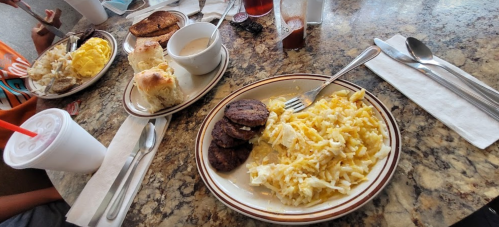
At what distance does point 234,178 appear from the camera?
3.32 feet

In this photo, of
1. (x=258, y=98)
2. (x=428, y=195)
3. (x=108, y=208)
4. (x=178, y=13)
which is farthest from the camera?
(x=178, y=13)

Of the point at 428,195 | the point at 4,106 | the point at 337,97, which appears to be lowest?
the point at 4,106

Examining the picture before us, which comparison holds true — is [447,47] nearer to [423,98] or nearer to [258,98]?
[423,98]

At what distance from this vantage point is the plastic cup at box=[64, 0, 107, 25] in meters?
2.11

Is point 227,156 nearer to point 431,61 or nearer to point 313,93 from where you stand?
point 313,93

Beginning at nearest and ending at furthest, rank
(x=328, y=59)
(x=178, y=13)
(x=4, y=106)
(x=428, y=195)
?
(x=428, y=195), (x=328, y=59), (x=4, y=106), (x=178, y=13)

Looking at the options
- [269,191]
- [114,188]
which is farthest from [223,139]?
[114,188]

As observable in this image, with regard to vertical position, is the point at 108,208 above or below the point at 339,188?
below

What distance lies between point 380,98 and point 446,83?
0.27 m

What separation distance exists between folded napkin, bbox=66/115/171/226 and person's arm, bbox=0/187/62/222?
87 centimetres

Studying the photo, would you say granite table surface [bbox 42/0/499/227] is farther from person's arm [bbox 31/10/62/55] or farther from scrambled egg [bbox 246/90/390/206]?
person's arm [bbox 31/10/62/55]

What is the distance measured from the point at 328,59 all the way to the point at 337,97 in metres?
0.40

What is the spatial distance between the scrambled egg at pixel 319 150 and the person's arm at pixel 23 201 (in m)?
1.53

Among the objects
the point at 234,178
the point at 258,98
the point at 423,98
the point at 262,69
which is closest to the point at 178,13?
the point at 262,69
